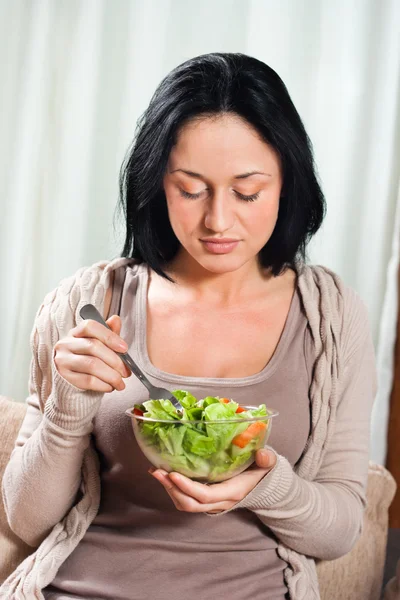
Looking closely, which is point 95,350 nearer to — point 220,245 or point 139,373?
point 139,373

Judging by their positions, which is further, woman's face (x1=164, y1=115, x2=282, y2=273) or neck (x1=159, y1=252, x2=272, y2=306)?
neck (x1=159, y1=252, x2=272, y2=306)

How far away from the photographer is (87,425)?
50.6 inches

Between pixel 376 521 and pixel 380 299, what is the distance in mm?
1198

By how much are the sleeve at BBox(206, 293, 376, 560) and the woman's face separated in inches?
11.6

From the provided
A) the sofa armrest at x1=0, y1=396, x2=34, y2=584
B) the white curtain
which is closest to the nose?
the sofa armrest at x1=0, y1=396, x2=34, y2=584

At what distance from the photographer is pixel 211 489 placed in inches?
41.9

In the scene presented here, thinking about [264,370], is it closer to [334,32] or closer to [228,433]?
[228,433]

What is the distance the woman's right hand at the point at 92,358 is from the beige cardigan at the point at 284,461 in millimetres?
51

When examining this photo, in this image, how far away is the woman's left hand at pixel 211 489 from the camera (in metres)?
1.04

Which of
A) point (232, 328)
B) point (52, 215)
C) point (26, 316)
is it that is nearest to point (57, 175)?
point (52, 215)

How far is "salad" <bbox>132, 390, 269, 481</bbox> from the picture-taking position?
1.01 m

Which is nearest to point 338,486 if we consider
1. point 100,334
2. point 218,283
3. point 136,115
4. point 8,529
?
point 218,283

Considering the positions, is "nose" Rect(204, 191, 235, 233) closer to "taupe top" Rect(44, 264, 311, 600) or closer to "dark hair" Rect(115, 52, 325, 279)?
"dark hair" Rect(115, 52, 325, 279)

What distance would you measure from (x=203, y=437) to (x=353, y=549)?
779 mm
